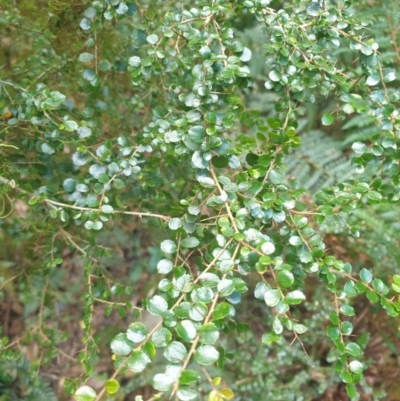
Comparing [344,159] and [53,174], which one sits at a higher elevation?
[53,174]

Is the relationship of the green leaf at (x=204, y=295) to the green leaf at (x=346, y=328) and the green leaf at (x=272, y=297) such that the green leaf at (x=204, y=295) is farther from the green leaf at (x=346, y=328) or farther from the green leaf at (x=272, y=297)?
the green leaf at (x=346, y=328)

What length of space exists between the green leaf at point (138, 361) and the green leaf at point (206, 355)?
→ 0.05 m

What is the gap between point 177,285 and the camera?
534 mm

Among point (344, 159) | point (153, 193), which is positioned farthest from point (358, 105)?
point (344, 159)

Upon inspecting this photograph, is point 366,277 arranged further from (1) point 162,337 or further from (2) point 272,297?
(1) point 162,337

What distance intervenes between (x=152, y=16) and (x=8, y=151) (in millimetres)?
428

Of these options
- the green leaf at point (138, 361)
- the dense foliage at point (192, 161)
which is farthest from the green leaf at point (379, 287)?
the green leaf at point (138, 361)

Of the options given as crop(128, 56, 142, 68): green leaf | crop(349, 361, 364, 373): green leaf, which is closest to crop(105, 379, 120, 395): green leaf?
crop(349, 361, 364, 373): green leaf

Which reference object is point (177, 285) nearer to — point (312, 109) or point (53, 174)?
point (53, 174)

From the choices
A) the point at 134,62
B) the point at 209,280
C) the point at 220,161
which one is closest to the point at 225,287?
the point at 209,280

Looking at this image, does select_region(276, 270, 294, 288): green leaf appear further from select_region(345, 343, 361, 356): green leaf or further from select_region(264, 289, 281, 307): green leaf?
select_region(345, 343, 361, 356): green leaf

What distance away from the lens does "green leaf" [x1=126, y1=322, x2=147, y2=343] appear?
1.59ft

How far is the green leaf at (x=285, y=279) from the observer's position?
20.2 inches

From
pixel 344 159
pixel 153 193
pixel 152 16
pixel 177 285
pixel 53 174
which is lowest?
pixel 344 159
